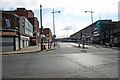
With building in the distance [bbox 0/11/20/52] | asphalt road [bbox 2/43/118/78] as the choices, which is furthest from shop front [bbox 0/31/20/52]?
asphalt road [bbox 2/43/118/78]

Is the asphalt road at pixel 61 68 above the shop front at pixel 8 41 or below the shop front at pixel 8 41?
below

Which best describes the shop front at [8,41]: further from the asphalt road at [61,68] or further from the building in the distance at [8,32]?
the asphalt road at [61,68]

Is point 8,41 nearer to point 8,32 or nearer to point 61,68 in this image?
point 8,32

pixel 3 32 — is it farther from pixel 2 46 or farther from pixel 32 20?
pixel 32 20

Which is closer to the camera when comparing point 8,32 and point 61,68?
point 61,68

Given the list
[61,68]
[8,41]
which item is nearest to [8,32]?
[8,41]

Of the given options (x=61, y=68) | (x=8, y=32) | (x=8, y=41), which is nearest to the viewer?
(x=61, y=68)

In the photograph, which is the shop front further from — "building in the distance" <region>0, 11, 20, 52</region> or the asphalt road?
the asphalt road

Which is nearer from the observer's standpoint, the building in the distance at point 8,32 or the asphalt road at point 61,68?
the asphalt road at point 61,68

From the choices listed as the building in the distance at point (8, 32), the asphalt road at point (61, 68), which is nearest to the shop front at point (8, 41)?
the building in the distance at point (8, 32)

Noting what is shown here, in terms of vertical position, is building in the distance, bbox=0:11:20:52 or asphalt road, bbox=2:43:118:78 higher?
building in the distance, bbox=0:11:20:52

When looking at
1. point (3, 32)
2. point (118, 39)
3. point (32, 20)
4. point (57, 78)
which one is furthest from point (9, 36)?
point (32, 20)

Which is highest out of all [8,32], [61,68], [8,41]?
[8,32]

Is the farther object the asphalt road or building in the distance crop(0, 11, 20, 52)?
building in the distance crop(0, 11, 20, 52)
